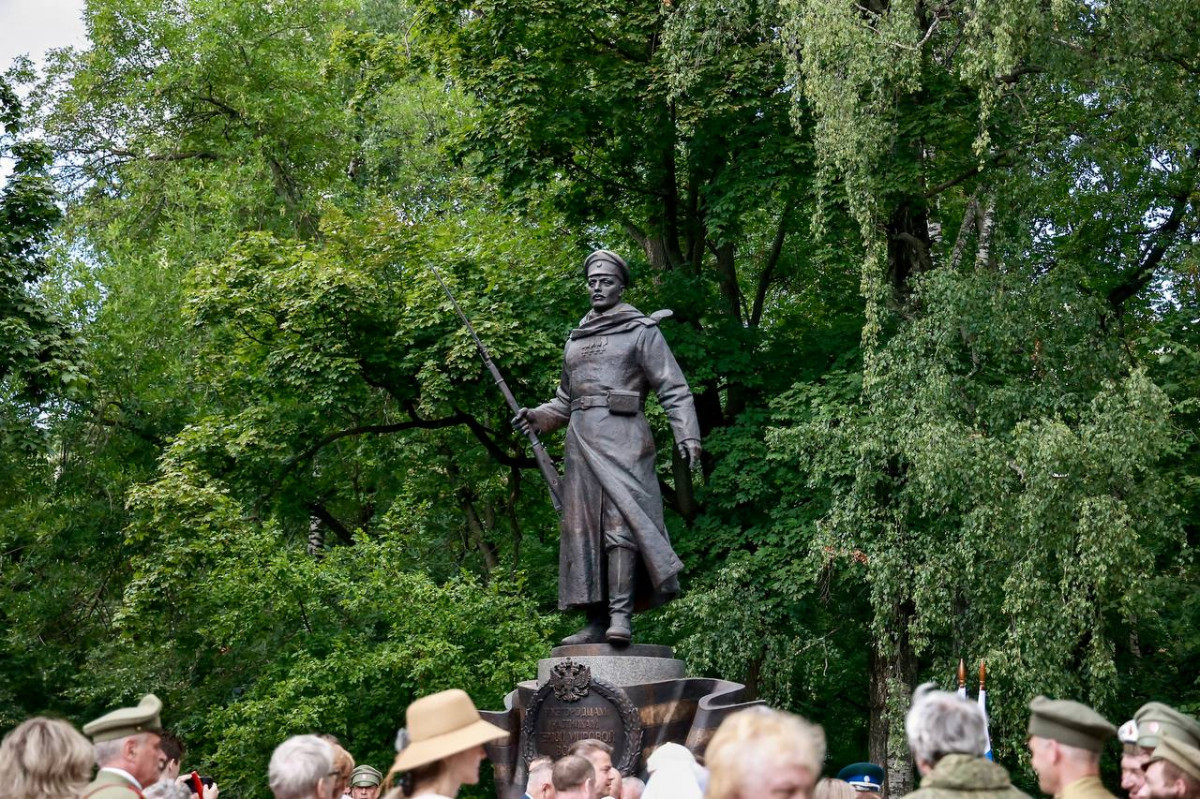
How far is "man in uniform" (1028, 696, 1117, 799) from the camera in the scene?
4.36 metres

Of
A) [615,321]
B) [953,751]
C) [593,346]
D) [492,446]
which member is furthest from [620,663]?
[492,446]

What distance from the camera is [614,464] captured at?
403 inches

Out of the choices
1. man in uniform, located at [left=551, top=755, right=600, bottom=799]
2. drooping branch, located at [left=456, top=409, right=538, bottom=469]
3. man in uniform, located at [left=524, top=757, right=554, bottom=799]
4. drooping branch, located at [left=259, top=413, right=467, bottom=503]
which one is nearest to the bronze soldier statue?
man in uniform, located at [left=524, top=757, right=554, bottom=799]

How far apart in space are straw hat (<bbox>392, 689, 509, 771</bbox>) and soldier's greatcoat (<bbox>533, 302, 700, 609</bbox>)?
18.9 feet

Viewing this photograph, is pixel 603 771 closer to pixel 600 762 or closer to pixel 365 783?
pixel 600 762

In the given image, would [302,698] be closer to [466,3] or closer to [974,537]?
[974,537]

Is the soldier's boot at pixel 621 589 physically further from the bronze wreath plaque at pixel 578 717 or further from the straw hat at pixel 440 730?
the straw hat at pixel 440 730

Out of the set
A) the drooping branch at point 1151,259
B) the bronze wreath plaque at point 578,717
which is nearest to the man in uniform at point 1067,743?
the bronze wreath plaque at point 578,717

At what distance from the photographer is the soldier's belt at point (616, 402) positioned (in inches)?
408

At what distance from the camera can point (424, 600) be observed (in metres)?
17.8

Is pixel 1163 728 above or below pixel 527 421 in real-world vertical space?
below

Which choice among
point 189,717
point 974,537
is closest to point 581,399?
point 974,537

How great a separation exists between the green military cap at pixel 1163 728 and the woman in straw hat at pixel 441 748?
2162mm

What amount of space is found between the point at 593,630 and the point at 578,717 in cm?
83
